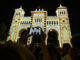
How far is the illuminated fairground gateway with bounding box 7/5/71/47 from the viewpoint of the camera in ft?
82.1

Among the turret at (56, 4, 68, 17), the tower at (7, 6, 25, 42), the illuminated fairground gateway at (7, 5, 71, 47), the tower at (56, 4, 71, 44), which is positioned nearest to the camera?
the tower at (56, 4, 71, 44)

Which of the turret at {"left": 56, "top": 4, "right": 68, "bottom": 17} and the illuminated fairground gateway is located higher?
the turret at {"left": 56, "top": 4, "right": 68, "bottom": 17}

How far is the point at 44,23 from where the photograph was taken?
2614 centimetres

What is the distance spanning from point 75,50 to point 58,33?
76.8 ft

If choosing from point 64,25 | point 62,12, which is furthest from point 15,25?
point 62,12

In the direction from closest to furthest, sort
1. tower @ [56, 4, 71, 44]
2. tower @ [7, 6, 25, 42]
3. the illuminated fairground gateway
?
tower @ [56, 4, 71, 44] → the illuminated fairground gateway → tower @ [7, 6, 25, 42]

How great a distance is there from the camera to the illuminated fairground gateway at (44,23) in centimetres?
2501

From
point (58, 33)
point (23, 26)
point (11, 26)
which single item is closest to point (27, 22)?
point (23, 26)

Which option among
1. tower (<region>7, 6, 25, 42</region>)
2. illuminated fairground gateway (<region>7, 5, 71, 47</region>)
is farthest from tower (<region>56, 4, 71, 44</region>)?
tower (<region>7, 6, 25, 42</region>)

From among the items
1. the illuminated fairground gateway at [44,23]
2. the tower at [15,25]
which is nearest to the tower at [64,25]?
the illuminated fairground gateway at [44,23]

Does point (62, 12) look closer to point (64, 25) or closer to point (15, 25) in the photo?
point (64, 25)

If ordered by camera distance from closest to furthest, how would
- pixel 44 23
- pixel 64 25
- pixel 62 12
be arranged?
pixel 64 25
pixel 44 23
pixel 62 12

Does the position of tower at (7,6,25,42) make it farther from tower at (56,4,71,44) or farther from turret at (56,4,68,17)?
tower at (56,4,71,44)

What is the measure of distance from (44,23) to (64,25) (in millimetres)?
5778
